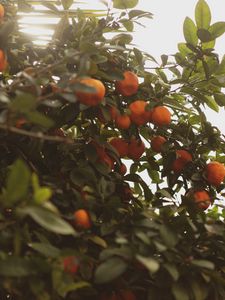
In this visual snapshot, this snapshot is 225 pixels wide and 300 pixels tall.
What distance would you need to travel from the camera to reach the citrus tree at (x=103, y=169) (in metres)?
0.66

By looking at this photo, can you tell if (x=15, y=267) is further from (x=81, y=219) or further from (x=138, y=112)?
(x=138, y=112)

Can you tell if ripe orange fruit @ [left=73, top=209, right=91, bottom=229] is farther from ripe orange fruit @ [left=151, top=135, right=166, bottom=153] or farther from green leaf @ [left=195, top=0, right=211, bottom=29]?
green leaf @ [left=195, top=0, right=211, bottom=29]

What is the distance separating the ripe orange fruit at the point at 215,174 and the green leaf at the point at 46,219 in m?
0.56

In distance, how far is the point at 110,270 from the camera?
68 centimetres

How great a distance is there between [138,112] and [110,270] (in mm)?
456

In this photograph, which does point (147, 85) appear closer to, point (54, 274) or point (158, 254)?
point (158, 254)

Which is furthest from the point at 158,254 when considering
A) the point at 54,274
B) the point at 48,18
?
the point at 48,18

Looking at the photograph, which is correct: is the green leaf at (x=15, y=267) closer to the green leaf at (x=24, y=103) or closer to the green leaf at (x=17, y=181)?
the green leaf at (x=17, y=181)

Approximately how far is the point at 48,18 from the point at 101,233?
2.61ft

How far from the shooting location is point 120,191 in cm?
105

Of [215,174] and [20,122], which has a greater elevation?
[20,122]

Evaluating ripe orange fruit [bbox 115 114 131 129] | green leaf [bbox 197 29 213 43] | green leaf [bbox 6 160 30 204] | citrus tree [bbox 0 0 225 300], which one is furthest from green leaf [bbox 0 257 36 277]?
green leaf [bbox 197 29 213 43]

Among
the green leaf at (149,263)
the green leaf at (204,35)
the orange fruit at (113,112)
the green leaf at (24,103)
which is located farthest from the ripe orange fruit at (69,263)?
the green leaf at (204,35)

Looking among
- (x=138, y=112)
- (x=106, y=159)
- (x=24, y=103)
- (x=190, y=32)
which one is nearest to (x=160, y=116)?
(x=138, y=112)
